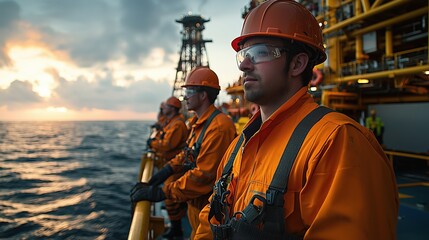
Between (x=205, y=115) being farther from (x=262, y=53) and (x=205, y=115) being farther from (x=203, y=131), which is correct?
(x=262, y=53)

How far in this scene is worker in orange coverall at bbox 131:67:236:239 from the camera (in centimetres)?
288

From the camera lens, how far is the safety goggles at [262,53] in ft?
4.89

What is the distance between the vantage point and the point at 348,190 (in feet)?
3.32

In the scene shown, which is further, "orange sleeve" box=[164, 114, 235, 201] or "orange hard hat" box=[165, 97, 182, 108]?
"orange hard hat" box=[165, 97, 182, 108]

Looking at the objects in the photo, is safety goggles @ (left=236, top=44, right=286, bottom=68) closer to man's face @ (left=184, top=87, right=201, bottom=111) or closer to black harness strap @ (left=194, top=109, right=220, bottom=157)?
black harness strap @ (left=194, top=109, right=220, bottom=157)

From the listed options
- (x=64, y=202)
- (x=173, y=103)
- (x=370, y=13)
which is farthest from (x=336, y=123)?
(x=370, y=13)

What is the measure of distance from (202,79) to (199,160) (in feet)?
4.55

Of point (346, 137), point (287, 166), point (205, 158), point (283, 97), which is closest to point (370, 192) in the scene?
point (346, 137)

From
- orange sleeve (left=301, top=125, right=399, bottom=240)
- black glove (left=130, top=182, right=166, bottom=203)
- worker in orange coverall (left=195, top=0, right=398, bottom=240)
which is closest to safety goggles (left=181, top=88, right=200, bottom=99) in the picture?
black glove (left=130, top=182, right=166, bottom=203)

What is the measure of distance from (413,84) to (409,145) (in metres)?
2.29

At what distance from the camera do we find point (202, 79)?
387cm

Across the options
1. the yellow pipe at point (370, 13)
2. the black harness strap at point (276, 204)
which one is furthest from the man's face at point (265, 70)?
the yellow pipe at point (370, 13)

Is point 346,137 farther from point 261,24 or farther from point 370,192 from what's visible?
point 261,24

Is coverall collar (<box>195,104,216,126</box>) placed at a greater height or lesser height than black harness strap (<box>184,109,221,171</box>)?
greater
